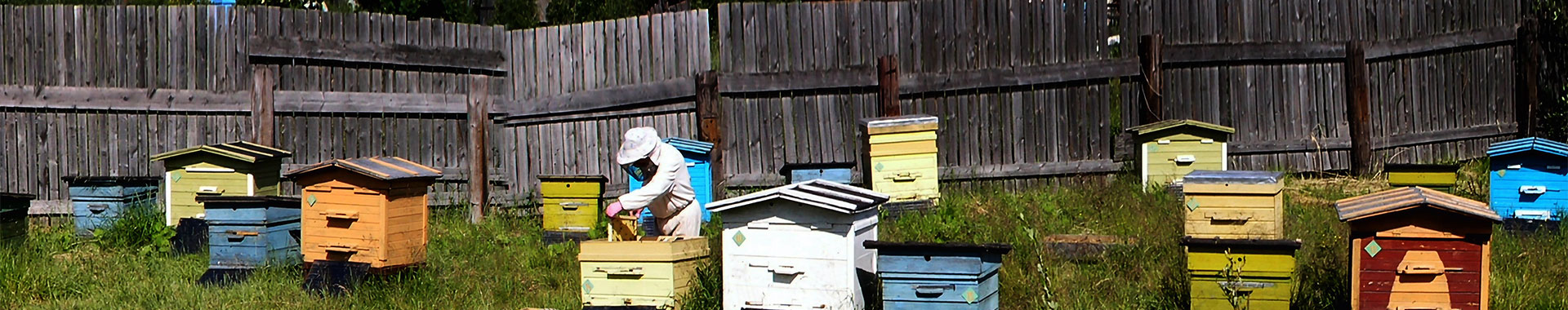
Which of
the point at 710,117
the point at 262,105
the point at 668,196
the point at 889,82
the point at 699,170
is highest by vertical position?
the point at 889,82

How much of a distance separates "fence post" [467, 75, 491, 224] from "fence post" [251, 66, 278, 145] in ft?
5.47

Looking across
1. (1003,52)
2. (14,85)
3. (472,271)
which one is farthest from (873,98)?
(14,85)

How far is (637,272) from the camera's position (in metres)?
7.24

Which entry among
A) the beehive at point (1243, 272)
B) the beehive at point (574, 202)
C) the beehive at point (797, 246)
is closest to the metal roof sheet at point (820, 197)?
the beehive at point (797, 246)

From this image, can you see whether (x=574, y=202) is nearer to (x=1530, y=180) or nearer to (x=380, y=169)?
(x=380, y=169)

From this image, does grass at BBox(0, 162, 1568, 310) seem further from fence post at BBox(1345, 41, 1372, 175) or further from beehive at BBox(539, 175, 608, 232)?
fence post at BBox(1345, 41, 1372, 175)

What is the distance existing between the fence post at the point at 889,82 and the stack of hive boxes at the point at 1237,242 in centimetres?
455

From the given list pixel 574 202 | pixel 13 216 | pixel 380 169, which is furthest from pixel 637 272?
pixel 13 216

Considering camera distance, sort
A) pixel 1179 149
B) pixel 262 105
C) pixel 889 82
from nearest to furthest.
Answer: pixel 1179 149, pixel 262 105, pixel 889 82

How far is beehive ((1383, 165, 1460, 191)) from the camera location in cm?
914

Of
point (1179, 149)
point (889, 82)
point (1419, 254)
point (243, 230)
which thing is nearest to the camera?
point (1419, 254)

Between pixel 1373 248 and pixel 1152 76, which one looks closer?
pixel 1373 248

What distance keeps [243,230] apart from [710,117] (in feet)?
13.6

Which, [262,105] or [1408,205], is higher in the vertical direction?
[262,105]
